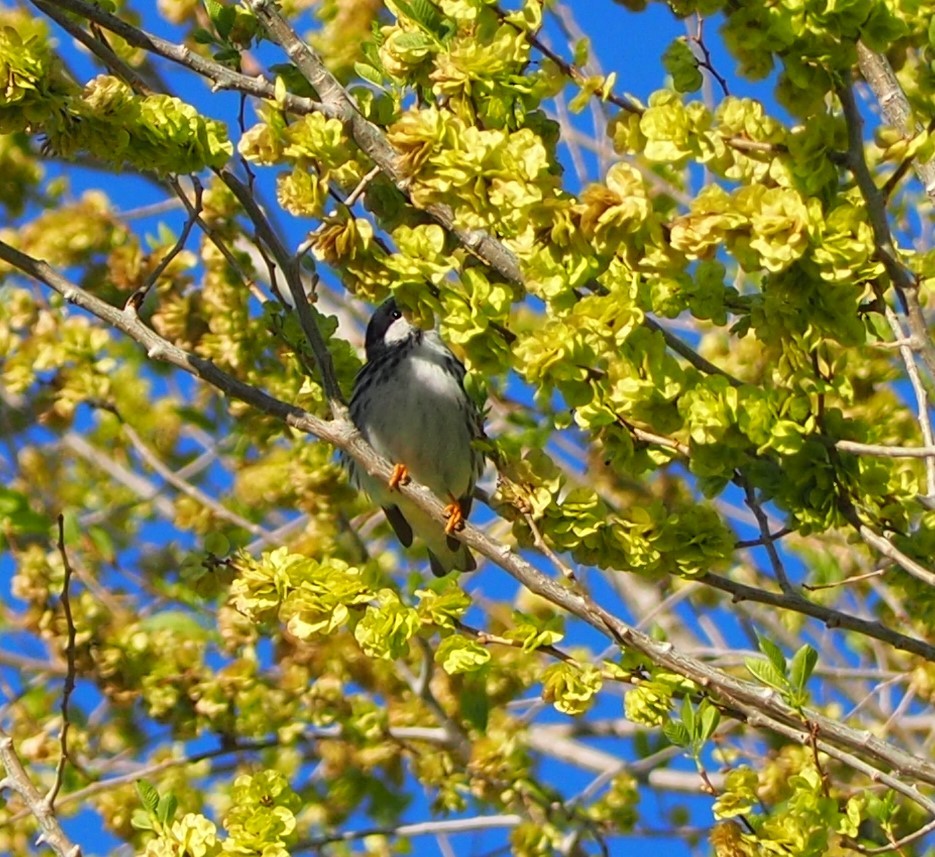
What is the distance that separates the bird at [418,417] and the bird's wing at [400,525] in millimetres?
108

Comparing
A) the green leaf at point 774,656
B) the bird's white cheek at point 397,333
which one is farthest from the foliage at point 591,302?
the bird's white cheek at point 397,333

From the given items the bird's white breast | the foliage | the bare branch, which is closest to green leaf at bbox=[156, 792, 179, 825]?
the foliage

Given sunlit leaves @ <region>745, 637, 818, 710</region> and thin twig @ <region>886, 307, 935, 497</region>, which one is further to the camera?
thin twig @ <region>886, 307, 935, 497</region>

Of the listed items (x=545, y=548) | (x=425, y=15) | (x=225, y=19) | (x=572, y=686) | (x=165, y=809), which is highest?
(x=225, y=19)

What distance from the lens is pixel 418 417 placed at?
233 inches

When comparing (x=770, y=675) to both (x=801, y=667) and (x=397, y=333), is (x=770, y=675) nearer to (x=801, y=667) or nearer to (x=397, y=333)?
(x=801, y=667)

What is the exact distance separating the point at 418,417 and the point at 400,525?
2.30ft

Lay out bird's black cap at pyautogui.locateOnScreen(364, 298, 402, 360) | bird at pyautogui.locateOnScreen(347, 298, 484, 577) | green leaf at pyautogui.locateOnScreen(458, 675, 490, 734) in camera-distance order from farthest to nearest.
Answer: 1. bird's black cap at pyautogui.locateOnScreen(364, 298, 402, 360)
2. bird at pyautogui.locateOnScreen(347, 298, 484, 577)
3. green leaf at pyautogui.locateOnScreen(458, 675, 490, 734)

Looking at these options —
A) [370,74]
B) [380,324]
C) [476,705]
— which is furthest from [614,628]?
[380,324]

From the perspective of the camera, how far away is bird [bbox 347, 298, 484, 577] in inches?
234

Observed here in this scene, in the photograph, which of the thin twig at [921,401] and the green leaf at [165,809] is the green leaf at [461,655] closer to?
the green leaf at [165,809]

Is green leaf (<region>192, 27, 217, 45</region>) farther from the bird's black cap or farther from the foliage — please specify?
the bird's black cap

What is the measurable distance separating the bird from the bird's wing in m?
0.11

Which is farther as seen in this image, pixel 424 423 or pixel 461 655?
pixel 424 423
